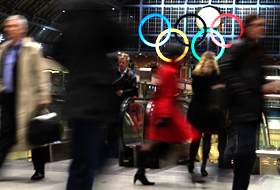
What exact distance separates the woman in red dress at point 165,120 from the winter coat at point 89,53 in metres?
1.43

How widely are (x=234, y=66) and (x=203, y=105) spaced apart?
4.64 feet

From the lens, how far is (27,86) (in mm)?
3480

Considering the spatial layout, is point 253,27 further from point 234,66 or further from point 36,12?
point 36,12

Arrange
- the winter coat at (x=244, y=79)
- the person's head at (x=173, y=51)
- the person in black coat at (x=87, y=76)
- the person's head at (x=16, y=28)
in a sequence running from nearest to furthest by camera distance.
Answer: the person in black coat at (x=87, y=76) → the winter coat at (x=244, y=79) → the person's head at (x=16, y=28) → the person's head at (x=173, y=51)

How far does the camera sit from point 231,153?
4.94 metres

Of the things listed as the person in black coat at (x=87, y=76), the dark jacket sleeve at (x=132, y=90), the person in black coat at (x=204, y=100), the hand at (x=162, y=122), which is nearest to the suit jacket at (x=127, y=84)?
the dark jacket sleeve at (x=132, y=90)

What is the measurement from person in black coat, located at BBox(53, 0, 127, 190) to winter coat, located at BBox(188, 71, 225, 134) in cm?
227

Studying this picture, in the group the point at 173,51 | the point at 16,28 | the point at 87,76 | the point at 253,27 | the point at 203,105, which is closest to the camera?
the point at 87,76

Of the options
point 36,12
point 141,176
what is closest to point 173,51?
point 141,176

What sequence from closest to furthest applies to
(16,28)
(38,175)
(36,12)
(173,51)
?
(16,28)
(173,51)
(38,175)
(36,12)

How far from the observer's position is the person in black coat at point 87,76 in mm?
2119

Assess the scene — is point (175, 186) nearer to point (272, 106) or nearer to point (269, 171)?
point (269, 171)

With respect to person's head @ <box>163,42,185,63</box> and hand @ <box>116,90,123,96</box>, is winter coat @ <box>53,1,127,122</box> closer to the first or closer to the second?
person's head @ <box>163,42,185,63</box>

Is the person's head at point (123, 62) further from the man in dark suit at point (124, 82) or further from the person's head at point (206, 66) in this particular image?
the person's head at point (206, 66)
